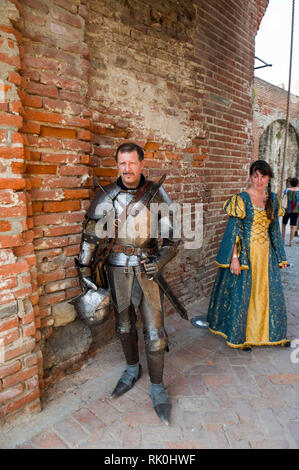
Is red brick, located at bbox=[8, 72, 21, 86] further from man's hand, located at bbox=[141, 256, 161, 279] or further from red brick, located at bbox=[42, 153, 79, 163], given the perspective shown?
man's hand, located at bbox=[141, 256, 161, 279]

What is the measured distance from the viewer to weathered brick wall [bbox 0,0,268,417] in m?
2.04

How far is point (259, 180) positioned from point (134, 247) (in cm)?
155

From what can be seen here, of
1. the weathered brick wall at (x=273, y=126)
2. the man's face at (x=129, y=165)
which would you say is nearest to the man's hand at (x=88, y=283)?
the man's face at (x=129, y=165)

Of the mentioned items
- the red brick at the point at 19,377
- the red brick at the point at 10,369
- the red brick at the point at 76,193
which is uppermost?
the red brick at the point at 76,193

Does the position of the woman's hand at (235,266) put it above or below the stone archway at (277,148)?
below

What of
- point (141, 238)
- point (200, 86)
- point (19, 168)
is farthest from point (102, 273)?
point (200, 86)

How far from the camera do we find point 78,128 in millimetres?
2416

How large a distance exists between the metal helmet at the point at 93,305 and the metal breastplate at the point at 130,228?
0.84ft

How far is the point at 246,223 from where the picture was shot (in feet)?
10.5

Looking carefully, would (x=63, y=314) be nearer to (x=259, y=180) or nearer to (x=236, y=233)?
(x=236, y=233)

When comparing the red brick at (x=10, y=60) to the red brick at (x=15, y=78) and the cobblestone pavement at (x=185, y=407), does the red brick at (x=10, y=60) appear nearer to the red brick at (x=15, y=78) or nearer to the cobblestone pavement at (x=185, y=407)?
the red brick at (x=15, y=78)

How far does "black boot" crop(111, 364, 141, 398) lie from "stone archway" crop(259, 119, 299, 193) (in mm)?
13135

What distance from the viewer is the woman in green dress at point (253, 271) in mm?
3119
